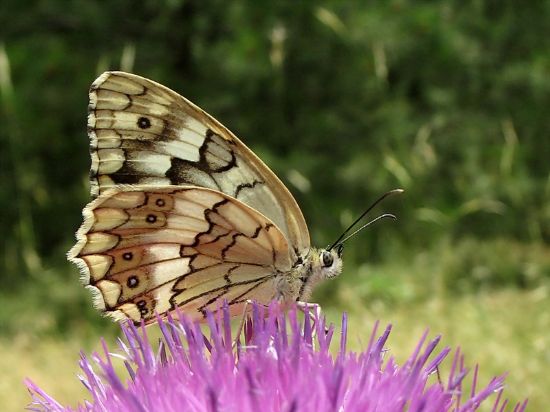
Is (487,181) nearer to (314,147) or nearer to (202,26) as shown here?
(314,147)

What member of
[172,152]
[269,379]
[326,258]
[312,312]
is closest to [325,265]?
[326,258]

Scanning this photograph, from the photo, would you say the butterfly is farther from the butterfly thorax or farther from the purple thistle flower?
the purple thistle flower

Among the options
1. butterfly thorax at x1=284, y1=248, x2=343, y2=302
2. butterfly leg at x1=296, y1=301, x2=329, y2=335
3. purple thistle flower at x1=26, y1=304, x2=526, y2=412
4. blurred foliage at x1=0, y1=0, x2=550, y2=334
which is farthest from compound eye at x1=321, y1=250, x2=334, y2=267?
blurred foliage at x1=0, y1=0, x2=550, y2=334

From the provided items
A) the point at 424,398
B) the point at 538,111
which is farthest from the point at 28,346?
the point at 424,398

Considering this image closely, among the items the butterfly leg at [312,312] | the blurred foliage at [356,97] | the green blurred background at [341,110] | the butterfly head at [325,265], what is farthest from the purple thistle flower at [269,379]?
the blurred foliage at [356,97]

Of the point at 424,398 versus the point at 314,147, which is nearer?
the point at 424,398

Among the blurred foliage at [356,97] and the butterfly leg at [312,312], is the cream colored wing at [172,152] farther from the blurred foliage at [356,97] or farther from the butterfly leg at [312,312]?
the blurred foliage at [356,97]
